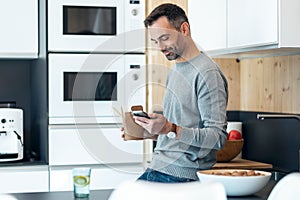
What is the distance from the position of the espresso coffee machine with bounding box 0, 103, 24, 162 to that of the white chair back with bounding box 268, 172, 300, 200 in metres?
2.45

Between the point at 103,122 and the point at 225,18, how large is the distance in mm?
976

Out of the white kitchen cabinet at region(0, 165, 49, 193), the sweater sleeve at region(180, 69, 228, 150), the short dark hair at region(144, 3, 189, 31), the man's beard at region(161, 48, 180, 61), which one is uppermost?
the short dark hair at region(144, 3, 189, 31)

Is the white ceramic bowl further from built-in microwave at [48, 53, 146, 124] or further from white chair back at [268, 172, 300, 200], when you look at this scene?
built-in microwave at [48, 53, 146, 124]

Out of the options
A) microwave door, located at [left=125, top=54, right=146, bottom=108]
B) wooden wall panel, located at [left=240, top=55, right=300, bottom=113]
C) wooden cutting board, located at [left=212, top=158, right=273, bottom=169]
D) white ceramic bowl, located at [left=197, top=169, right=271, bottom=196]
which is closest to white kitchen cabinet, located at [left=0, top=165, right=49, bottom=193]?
microwave door, located at [left=125, top=54, right=146, bottom=108]

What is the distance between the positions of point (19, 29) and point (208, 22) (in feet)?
3.63

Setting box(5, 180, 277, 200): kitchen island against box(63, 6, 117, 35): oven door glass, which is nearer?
box(5, 180, 277, 200): kitchen island

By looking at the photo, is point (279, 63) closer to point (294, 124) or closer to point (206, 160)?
point (294, 124)

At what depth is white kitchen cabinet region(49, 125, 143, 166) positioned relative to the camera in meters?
3.67

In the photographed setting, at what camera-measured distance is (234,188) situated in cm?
226

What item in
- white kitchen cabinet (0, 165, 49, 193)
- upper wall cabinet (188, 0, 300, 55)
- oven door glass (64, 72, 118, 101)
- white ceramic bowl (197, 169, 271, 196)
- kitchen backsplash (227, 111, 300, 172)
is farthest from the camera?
oven door glass (64, 72, 118, 101)

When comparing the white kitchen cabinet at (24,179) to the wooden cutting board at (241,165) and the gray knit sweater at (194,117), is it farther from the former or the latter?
the gray knit sweater at (194,117)

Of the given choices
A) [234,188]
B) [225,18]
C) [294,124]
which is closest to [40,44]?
[225,18]

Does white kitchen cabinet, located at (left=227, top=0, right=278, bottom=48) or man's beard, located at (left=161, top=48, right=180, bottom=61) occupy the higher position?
white kitchen cabinet, located at (left=227, top=0, right=278, bottom=48)

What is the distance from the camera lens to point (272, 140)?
3523 millimetres
